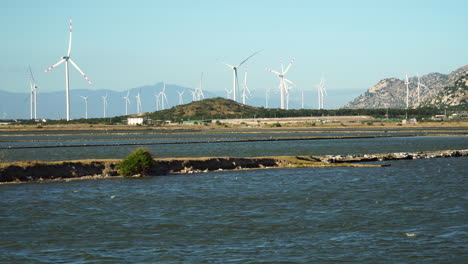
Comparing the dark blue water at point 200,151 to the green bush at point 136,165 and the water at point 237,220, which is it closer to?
the green bush at point 136,165

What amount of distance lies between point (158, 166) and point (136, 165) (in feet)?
8.28

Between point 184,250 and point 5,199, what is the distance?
18.7 m

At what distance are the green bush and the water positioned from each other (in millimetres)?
2107

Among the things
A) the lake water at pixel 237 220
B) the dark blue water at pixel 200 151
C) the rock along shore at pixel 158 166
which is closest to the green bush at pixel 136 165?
the rock along shore at pixel 158 166

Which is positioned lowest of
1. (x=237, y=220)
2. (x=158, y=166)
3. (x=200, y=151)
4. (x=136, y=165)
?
(x=237, y=220)

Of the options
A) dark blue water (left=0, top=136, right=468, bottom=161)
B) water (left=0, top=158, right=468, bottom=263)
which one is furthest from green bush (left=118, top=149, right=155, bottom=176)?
dark blue water (left=0, top=136, right=468, bottom=161)

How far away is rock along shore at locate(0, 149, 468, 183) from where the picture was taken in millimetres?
48188

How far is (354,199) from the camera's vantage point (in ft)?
126

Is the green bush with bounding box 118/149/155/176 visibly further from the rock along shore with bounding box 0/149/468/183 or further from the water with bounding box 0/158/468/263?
the water with bounding box 0/158/468/263

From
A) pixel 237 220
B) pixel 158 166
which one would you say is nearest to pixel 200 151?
pixel 158 166

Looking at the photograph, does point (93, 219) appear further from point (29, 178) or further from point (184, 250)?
point (29, 178)

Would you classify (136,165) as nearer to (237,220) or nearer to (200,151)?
(237,220)

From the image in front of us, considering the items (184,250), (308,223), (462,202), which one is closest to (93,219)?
(184,250)

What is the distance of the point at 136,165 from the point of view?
51812 mm
